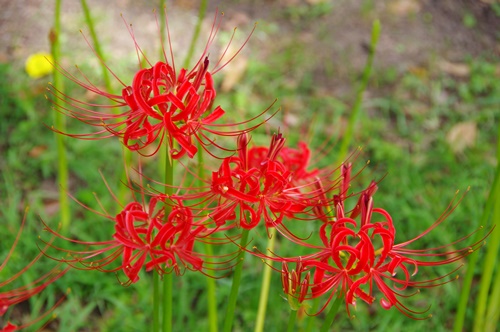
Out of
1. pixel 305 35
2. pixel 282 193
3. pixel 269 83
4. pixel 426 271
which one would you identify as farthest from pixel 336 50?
pixel 282 193

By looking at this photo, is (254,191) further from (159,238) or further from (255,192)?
(159,238)

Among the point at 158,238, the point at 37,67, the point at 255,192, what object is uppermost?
the point at 37,67

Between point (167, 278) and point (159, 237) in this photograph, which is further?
point (167, 278)

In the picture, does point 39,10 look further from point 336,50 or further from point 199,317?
point 199,317

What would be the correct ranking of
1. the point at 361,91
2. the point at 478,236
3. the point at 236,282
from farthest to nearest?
the point at 361,91, the point at 478,236, the point at 236,282

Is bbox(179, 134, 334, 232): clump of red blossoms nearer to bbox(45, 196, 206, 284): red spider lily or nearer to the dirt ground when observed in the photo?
bbox(45, 196, 206, 284): red spider lily

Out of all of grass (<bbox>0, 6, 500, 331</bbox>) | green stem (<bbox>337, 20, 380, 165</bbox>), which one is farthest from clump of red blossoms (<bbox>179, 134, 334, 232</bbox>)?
green stem (<bbox>337, 20, 380, 165</bbox>)

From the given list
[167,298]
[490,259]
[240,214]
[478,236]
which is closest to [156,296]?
[167,298]
